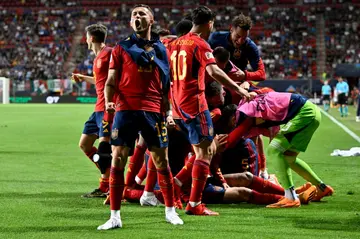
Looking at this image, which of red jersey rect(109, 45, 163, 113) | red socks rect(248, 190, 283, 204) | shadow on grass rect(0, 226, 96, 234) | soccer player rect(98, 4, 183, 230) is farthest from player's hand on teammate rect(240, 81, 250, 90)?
shadow on grass rect(0, 226, 96, 234)

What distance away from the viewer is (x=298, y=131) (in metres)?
8.64

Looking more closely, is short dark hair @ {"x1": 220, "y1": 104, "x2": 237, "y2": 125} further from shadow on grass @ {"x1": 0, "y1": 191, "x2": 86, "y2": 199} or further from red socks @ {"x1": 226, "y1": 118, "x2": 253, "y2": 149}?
shadow on grass @ {"x1": 0, "y1": 191, "x2": 86, "y2": 199}

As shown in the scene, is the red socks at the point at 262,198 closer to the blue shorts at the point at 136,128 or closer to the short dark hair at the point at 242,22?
the blue shorts at the point at 136,128

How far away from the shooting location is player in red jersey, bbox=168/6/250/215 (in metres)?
7.76

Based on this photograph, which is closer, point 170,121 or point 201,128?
point 201,128

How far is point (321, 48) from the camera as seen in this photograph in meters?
53.0

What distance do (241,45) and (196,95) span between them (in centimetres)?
230

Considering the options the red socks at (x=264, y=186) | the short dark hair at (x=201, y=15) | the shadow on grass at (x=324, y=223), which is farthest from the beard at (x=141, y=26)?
the red socks at (x=264, y=186)

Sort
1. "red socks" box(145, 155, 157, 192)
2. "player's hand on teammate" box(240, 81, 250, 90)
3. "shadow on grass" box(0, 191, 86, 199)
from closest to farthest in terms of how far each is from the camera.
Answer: "red socks" box(145, 155, 157, 192) < "shadow on grass" box(0, 191, 86, 199) < "player's hand on teammate" box(240, 81, 250, 90)

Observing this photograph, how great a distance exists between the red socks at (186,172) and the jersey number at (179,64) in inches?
41.4

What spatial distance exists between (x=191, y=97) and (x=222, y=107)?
1.41 m

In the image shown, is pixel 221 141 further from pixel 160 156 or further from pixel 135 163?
pixel 160 156

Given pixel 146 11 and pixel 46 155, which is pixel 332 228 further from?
pixel 46 155

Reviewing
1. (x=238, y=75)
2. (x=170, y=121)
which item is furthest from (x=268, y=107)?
(x=170, y=121)
